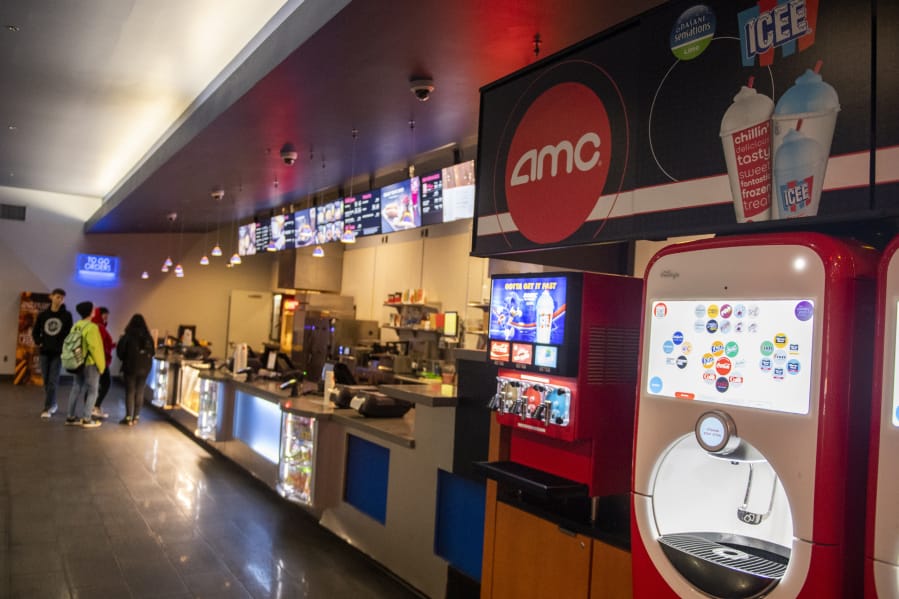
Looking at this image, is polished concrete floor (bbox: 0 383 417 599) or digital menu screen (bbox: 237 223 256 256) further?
digital menu screen (bbox: 237 223 256 256)

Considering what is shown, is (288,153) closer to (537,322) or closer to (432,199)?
(432,199)

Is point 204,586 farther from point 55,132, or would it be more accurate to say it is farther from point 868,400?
point 55,132

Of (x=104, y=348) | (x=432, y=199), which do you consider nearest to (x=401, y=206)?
(x=432, y=199)

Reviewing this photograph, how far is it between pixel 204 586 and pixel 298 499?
1.24 meters

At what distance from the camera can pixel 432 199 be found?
240 inches

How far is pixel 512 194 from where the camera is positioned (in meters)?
2.91

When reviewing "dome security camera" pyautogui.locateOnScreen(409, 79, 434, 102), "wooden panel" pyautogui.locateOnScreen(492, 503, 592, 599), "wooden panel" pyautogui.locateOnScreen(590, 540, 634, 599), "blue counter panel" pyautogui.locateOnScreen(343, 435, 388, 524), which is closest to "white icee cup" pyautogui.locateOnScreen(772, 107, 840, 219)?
"wooden panel" pyautogui.locateOnScreen(590, 540, 634, 599)

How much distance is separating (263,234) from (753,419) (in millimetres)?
8637

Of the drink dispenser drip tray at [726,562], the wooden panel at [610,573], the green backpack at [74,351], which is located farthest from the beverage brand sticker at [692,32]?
the green backpack at [74,351]

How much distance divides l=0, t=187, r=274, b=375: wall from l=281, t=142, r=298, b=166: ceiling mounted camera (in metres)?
8.47

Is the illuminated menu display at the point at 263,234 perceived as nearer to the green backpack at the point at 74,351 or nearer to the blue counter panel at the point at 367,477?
the green backpack at the point at 74,351

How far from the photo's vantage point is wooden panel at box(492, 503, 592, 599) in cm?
255

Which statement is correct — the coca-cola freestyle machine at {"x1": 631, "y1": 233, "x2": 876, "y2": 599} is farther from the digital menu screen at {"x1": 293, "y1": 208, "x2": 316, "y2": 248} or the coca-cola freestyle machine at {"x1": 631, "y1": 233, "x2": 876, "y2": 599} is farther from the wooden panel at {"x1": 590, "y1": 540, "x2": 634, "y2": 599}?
the digital menu screen at {"x1": 293, "y1": 208, "x2": 316, "y2": 248}

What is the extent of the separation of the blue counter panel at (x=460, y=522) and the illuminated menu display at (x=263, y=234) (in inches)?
242
